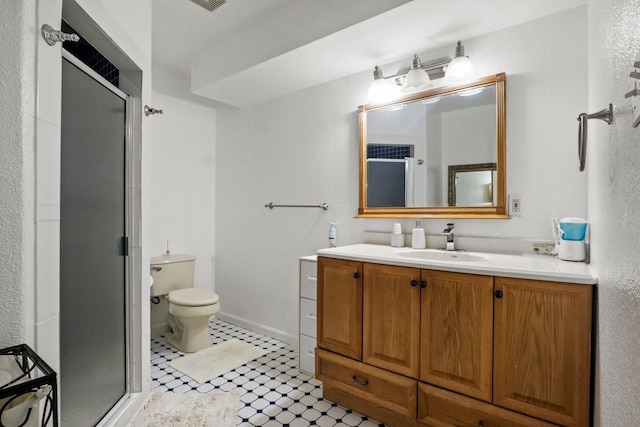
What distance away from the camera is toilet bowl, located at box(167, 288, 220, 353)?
2516 millimetres

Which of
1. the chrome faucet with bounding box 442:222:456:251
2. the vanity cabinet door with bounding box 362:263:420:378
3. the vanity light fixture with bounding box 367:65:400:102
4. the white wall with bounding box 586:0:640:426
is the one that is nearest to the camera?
the white wall with bounding box 586:0:640:426

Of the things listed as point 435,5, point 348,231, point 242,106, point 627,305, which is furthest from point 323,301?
point 242,106

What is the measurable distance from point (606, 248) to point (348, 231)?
1629mm

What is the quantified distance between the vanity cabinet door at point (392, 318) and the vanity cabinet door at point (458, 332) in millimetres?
45

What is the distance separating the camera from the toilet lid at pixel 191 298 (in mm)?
2508

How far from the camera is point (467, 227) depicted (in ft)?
6.44

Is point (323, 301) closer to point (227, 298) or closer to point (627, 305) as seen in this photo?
point (627, 305)

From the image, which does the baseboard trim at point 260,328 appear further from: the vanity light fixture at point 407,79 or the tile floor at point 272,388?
the vanity light fixture at point 407,79

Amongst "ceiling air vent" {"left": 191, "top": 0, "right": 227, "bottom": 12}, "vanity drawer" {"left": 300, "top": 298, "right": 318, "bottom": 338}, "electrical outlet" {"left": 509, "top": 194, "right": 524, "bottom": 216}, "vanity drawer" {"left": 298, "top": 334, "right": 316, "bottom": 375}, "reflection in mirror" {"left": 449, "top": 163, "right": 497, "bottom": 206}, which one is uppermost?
"ceiling air vent" {"left": 191, "top": 0, "right": 227, "bottom": 12}

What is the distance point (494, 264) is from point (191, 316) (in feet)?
6.97

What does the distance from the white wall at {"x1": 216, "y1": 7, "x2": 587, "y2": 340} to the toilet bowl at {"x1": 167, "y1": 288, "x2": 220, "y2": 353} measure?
0.56 m

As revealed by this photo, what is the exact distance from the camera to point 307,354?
228 cm

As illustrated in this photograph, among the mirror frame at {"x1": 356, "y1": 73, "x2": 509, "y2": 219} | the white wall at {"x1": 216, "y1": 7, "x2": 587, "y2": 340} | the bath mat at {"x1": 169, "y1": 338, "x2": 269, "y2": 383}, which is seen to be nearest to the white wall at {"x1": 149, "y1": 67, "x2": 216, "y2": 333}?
the white wall at {"x1": 216, "y1": 7, "x2": 587, "y2": 340}

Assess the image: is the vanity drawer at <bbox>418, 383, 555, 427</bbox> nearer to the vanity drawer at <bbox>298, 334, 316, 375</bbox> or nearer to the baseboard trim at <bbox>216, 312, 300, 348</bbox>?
the vanity drawer at <bbox>298, 334, 316, 375</bbox>
